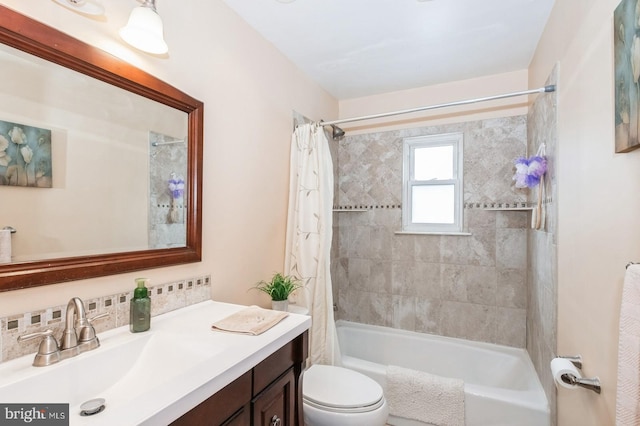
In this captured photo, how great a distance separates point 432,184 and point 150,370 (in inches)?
96.5

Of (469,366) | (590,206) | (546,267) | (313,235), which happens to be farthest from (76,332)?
(469,366)

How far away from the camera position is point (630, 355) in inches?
27.2

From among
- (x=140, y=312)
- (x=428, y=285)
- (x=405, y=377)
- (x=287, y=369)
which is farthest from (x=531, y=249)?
(x=140, y=312)

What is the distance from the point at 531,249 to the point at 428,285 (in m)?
0.83

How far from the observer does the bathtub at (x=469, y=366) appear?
1.72 metres

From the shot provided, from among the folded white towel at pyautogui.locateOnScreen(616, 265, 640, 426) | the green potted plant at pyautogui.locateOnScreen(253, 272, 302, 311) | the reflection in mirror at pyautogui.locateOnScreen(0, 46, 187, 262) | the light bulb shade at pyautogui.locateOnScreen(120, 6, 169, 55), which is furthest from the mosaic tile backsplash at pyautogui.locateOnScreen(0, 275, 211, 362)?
the folded white towel at pyautogui.locateOnScreen(616, 265, 640, 426)

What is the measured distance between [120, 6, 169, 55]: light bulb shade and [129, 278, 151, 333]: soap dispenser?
890 mm

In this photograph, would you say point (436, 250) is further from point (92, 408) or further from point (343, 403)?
point (92, 408)

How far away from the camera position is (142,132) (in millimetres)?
1298

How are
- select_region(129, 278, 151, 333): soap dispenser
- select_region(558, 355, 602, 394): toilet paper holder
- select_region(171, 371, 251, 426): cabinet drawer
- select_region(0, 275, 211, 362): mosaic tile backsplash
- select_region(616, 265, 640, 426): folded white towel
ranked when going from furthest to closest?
select_region(129, 278, 151, 333): soap dispenser < select_region(558, 355, 602, 394): toilet paper holder < select_region(0, 275, 211, 362): mosaic tile backsplash < select_region(171, 371, 251, 426): cabinet drawer < select_region(616, 265, 640, 426): folded white towel

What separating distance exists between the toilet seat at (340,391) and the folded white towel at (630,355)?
106cm

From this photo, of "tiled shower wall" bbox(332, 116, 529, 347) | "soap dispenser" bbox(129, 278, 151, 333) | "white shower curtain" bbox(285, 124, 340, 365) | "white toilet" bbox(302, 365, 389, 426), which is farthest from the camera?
"tiled shower wall" bbox(332, 116, 529, 347)

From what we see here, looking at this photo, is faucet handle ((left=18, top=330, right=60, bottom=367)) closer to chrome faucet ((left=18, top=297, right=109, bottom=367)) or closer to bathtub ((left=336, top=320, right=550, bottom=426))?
chrome faucet ((left=18, top=297, right=109, bottom=367))

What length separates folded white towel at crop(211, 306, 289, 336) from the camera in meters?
1.13
